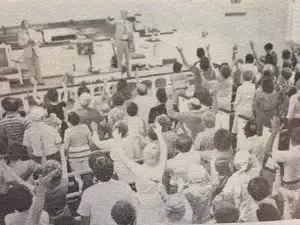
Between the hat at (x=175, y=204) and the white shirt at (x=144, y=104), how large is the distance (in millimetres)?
205

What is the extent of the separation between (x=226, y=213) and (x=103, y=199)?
0.31m

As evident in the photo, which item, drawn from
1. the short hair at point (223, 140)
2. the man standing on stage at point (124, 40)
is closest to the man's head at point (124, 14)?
the man standing on stage at point (124, 40)

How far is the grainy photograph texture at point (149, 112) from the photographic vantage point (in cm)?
106

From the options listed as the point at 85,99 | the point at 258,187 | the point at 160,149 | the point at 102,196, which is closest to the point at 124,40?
the point at 85,99

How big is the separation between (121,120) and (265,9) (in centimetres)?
41

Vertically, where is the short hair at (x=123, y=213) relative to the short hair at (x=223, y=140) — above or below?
below

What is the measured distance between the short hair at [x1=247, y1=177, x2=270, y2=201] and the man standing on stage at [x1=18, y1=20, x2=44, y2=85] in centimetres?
55

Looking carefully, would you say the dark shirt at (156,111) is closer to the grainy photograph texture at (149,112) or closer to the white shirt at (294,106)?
the grainy photograph texture at (149,112)

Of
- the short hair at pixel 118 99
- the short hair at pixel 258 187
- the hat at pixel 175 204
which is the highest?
the short hair at pixel 118 99

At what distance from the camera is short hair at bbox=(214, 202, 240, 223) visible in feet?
3.89

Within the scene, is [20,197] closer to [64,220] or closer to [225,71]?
[64,220]

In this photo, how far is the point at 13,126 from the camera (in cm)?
108

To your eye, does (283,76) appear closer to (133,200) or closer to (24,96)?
(133,200)

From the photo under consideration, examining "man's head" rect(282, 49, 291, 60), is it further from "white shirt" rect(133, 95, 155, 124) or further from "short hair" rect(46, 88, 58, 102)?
"short hair" rect(46, 88, 58, 102)
